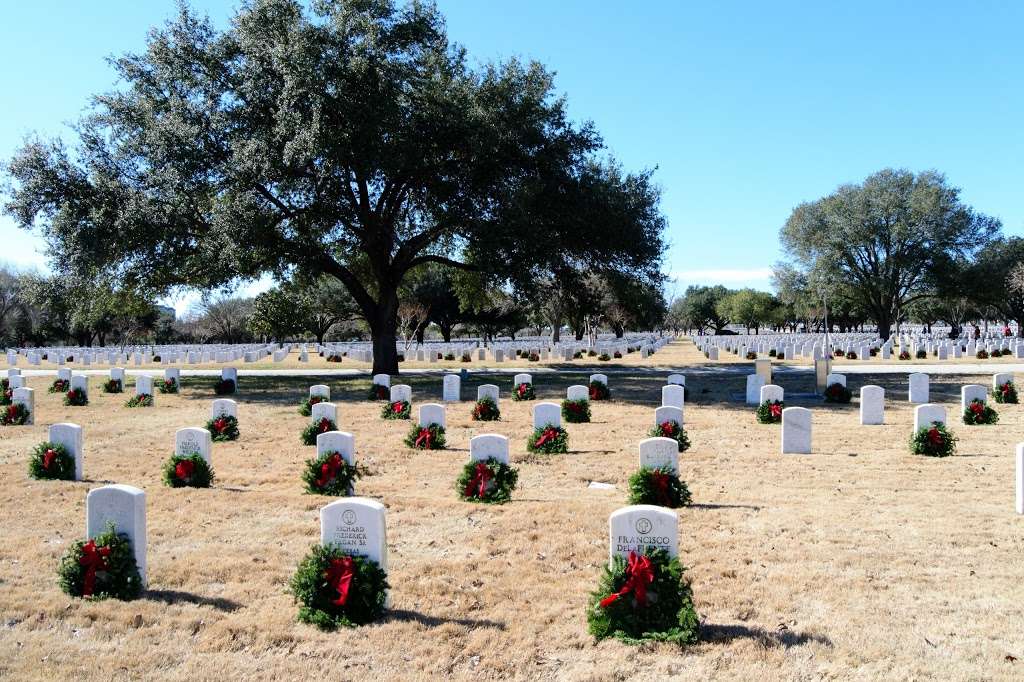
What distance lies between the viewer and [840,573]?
21.5 feet

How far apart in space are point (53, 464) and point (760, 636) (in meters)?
9.28

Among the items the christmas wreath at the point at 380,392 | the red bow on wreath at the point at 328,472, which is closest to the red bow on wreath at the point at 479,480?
the red bow on wreath at the point at 328,472

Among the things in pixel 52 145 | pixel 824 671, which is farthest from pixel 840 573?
pixel 52 145

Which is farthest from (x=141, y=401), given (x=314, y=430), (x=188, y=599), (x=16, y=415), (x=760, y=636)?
(x=760, y=636)

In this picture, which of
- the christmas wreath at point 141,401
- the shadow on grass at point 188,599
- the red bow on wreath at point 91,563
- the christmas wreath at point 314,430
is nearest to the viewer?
the shadow on grass at point 188,599

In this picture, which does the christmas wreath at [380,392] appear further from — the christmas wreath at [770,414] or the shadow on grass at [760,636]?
the shadow on grass at [760,636]

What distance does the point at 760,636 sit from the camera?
5391mm

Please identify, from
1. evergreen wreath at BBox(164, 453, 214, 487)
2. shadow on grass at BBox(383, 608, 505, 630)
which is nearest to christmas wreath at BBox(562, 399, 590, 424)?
evergreen wreath at BBox(164, 453, 214, 487)

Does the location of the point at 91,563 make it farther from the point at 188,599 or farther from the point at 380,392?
the point at 380,392

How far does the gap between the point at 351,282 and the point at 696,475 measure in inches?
807

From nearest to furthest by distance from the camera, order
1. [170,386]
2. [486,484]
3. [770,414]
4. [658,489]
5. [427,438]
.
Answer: [658,489]
[486,484]
[427,438]
[770,414]
[170,386]

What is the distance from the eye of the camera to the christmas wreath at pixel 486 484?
9.22m

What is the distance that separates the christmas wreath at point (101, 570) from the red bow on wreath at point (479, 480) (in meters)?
3.88

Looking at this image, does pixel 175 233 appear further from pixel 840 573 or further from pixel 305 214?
pixel 840 573
